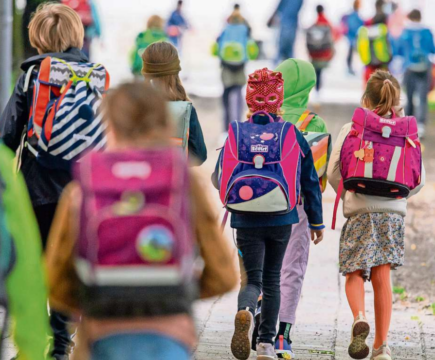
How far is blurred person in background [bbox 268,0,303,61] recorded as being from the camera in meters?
18.7

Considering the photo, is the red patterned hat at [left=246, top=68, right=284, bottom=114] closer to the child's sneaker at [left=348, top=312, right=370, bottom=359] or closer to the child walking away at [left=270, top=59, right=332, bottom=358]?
the child walking away at [left=270, top=59, right=332, bottom=358]

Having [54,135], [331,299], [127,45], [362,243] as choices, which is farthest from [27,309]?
[127,45]

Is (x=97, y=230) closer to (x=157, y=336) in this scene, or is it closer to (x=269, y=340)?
(x=157, y=336)

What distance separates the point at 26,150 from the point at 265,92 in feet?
4.46

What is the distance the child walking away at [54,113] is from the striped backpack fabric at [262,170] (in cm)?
78

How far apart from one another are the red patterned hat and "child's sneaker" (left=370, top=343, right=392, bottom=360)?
151 centimetres

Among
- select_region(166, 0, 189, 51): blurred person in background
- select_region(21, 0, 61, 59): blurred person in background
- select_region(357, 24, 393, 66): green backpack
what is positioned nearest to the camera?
select_region(21, 0, 61, 59): blurred person in background

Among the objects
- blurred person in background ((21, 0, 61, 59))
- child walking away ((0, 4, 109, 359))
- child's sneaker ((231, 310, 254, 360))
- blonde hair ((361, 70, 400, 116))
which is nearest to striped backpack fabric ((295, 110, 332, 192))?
blonde hair ((361, 70, 400, 116))

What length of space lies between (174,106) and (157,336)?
255 cm

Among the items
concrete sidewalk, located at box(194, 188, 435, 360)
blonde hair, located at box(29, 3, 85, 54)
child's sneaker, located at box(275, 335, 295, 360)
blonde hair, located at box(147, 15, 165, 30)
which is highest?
blonde hair, located at box(29, 3, 85, 54)

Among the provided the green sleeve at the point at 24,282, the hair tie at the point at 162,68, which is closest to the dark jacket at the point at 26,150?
the hair tie at the point at 162,68

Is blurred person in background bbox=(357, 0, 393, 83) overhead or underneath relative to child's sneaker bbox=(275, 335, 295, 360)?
overhead

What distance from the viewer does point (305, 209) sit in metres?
5.89

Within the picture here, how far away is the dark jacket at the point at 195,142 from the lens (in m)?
5.69
